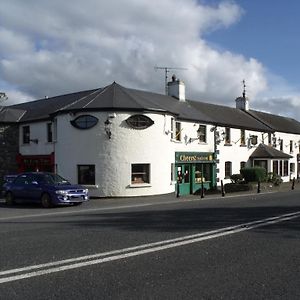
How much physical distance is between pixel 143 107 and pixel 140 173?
12.7ft

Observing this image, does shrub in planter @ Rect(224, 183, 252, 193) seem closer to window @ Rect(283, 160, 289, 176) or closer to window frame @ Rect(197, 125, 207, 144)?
window frame @ Rect(197, 125, 207, 144)

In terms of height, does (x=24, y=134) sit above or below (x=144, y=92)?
below

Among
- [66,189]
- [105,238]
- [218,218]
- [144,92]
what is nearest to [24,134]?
[144,92]

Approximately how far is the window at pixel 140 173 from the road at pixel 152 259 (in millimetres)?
14374

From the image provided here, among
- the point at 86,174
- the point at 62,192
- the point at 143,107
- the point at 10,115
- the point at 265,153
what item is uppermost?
the point at 10,115

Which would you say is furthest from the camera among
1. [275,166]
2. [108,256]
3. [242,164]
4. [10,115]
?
[275,166]

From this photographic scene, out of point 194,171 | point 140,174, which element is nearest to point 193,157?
point 194,171

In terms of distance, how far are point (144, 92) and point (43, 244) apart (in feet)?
83.8

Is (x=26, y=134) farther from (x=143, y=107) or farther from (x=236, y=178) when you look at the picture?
(x=236, y=178)

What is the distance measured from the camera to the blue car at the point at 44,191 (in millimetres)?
21328

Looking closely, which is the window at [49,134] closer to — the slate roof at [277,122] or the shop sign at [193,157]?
the shop sign at [193,157]

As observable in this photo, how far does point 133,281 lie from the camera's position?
6805 millimetres

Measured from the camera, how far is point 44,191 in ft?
70.8

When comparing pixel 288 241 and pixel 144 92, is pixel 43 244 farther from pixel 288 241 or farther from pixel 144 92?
pixel 144 92
